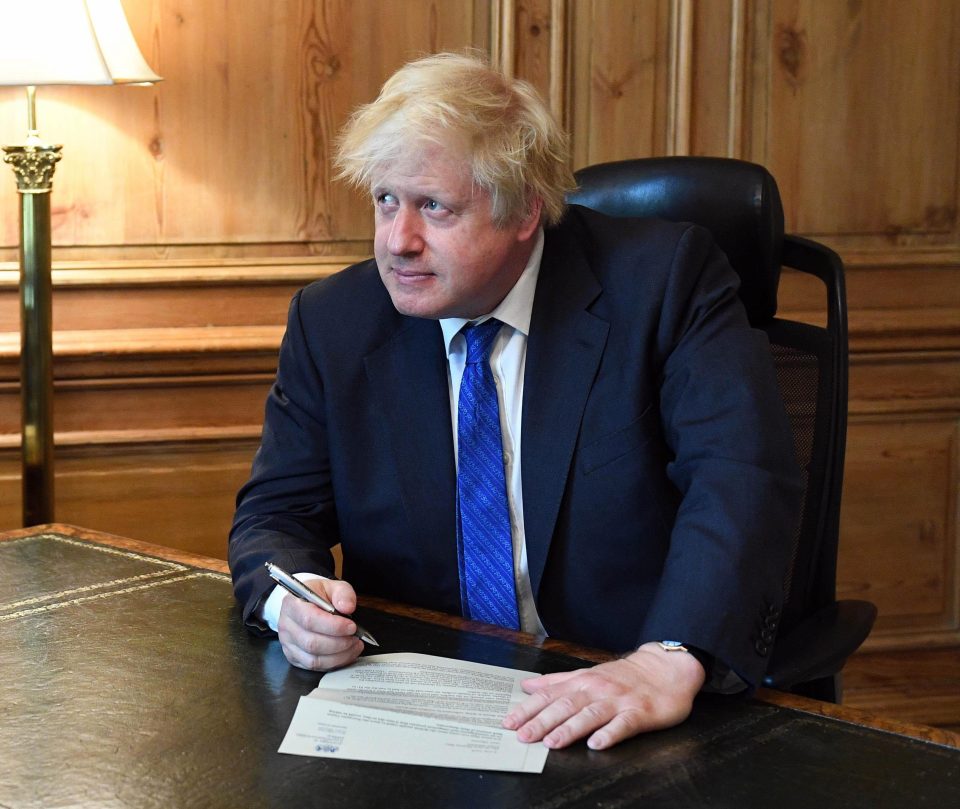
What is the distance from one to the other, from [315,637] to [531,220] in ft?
2.31

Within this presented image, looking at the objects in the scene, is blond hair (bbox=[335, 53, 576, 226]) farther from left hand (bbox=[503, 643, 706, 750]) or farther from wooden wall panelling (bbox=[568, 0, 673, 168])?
wooden wall panelling (bbox=[568, 0, 673, 168])

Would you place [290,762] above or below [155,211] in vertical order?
below

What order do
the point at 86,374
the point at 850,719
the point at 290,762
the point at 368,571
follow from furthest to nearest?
1. the point at 86,374
2. the point at 368,571
3. the point at 850,719
4. the point at 290,762

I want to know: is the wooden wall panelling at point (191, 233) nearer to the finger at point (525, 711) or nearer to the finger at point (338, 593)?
the finger at point (338, 593)

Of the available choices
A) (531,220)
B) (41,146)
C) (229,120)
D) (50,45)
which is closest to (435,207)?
(531,220)

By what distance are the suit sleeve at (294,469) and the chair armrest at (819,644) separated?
618 millimetres

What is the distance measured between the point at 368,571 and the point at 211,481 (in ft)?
3.85

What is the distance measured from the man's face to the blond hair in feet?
0.06

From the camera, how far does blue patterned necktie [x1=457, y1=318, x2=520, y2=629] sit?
1825mm

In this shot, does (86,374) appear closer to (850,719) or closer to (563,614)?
(563,614)

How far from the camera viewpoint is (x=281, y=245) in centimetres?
301

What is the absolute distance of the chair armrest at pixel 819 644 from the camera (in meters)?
1.65

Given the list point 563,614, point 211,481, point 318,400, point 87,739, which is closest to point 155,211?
point 211,481

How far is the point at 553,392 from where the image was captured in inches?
71.5
